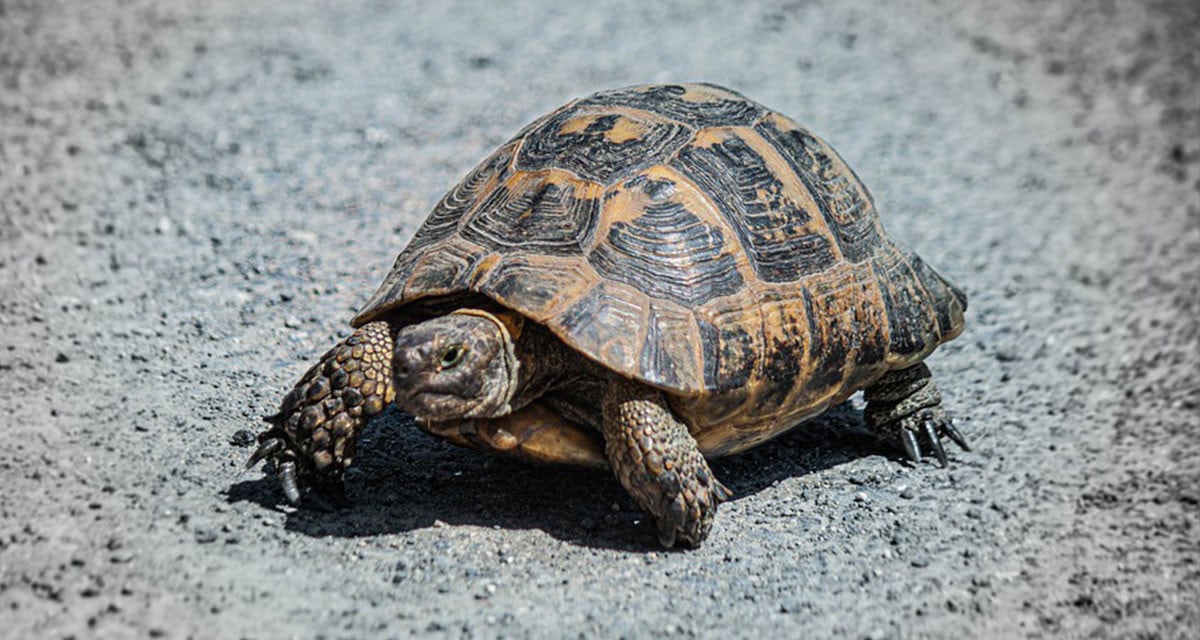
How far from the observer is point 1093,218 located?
7.72 meters

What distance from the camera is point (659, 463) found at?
380 centimetres

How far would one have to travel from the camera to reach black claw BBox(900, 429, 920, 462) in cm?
481

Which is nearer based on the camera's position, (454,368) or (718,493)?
(454,368)

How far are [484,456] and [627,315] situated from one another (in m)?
1.18

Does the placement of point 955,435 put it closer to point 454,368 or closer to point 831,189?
point 831,189

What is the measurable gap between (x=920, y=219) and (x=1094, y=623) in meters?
4.16

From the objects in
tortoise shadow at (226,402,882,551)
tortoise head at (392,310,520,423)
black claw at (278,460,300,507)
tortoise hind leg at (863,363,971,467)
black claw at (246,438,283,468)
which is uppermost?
tortoise head at (392,310,520,423)

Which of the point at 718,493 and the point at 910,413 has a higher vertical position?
the point at 718,493

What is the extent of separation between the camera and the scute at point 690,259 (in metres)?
3.90

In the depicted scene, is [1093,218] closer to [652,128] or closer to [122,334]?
[652,128]

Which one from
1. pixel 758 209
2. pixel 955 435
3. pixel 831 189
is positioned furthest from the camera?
pixel 955 435

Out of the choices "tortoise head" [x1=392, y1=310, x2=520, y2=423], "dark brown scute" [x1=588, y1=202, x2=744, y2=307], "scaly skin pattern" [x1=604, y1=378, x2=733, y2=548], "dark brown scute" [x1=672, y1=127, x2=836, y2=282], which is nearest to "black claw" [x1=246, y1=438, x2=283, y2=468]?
"tortoise head" [x1=392, y1=310, x2=520, y2=423]

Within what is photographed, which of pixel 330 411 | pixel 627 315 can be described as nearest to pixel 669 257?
pixel 627 315

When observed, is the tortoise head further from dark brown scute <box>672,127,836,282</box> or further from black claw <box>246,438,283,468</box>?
dark brown scute <box>672,127,836,282</box>
